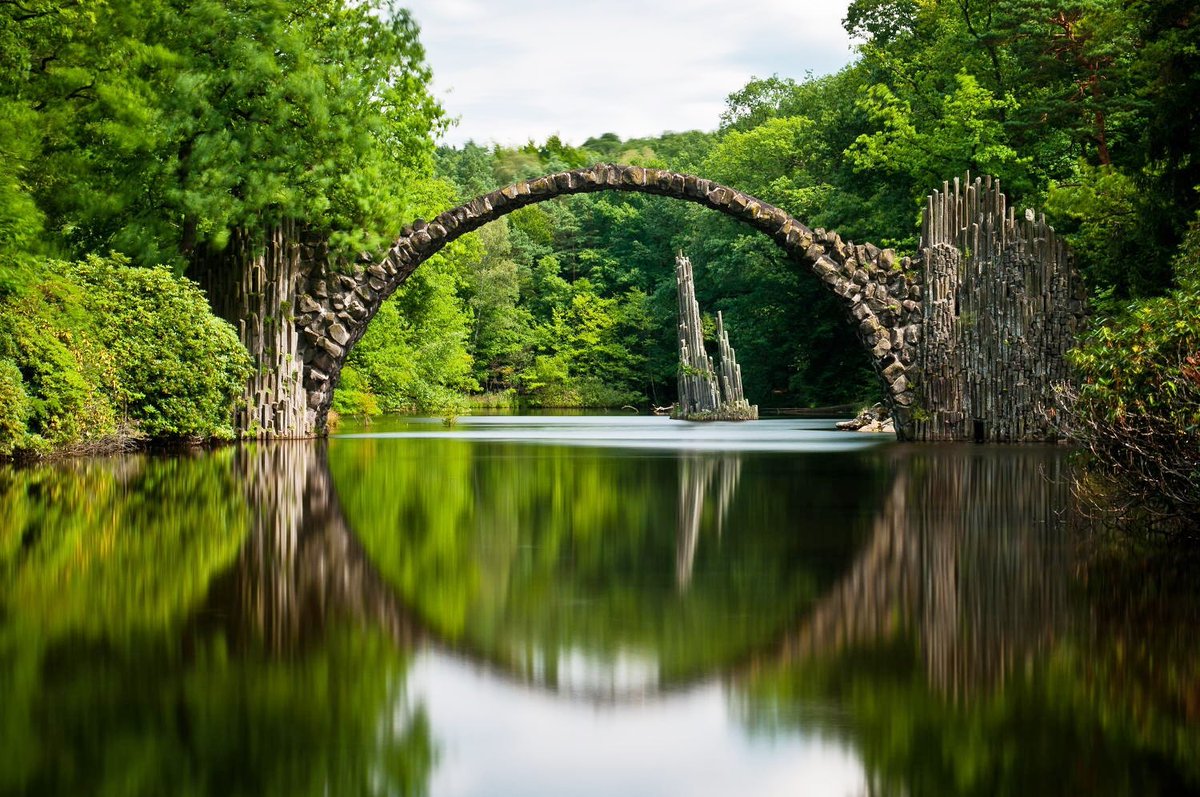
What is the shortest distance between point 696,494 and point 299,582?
6.13 m

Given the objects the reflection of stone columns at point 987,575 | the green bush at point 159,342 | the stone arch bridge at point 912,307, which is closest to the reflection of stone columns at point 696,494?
the reflection of stone columns at point 987,575

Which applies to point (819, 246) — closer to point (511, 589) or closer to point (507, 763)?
point (511, 589)

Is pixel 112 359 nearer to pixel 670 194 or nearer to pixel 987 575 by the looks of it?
pixel 670 194

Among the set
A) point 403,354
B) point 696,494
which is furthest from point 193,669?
point 403,354

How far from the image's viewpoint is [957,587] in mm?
6570

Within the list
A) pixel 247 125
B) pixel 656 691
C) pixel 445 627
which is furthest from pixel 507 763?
pixel 247 125

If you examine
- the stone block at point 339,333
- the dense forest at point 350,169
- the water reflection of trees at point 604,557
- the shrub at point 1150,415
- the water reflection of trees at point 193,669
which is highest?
the dense forest at point 350,169

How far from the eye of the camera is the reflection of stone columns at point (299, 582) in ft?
18.2

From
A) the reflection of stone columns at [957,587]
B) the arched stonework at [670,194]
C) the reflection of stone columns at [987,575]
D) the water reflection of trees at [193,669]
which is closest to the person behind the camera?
the water reflection of trees at [193,669]

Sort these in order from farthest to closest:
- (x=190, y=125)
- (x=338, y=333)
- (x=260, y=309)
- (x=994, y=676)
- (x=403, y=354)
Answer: (x=403, y=354)
(x=338, y=333)
(x=260, y=309)
(x=190, y=125)
(x=994, y=676)

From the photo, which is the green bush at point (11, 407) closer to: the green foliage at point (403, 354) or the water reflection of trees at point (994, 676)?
the water reflection of trees at point (994, 676)

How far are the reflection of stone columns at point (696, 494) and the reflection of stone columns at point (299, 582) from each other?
161 centimetres

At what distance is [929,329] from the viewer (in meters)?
22.3

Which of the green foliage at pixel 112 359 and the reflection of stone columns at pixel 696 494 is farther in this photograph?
the green foliage at pixel 112 359
